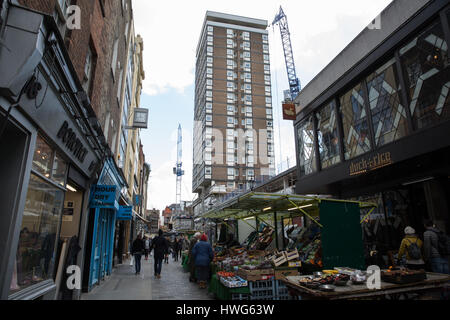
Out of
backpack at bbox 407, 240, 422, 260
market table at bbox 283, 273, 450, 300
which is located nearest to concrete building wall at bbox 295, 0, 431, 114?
backpack at bbox 407, 240, 422, 260

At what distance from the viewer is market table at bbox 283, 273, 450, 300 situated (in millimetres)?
4323

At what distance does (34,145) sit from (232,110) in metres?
74.9

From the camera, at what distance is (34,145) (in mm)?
4543

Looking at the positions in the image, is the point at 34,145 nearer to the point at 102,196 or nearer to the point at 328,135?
the point at 102,196

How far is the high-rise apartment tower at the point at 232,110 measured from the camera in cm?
7544

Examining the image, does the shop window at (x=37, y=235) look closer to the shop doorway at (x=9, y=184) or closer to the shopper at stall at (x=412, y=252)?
the shop doorway at (x=9, y=184)

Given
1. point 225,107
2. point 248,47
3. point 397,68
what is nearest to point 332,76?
point 397,68

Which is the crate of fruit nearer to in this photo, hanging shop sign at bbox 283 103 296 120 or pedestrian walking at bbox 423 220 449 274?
pedestrian walking at bbox 423 220 449 274

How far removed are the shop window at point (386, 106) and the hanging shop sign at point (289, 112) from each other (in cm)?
552

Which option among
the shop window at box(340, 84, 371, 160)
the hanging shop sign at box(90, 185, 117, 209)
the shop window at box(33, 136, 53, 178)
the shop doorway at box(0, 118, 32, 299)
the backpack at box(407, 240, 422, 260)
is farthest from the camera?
the shop window at box(340, 84, 371, 160)

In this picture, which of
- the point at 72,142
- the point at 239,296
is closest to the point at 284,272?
the point at 239,296

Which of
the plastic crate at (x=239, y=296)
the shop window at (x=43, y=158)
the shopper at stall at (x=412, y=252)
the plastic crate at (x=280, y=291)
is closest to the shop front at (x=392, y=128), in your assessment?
the shopper at stall at (x=412, y=252)

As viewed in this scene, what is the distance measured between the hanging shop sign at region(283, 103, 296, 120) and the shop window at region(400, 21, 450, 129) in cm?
725

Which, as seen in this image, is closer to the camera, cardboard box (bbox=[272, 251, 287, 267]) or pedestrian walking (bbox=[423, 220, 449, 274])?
→ pedestrian walking (bbox=[423, 220, 449, 274])
